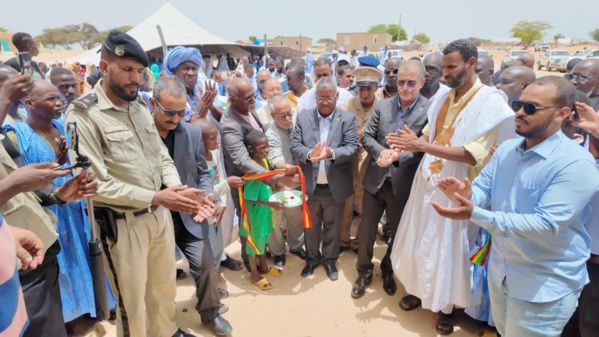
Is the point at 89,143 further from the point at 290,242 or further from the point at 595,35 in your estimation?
the point at 595,35

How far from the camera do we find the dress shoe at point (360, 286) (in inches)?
152

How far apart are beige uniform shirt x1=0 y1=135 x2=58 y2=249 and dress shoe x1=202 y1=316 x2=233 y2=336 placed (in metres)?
1.57

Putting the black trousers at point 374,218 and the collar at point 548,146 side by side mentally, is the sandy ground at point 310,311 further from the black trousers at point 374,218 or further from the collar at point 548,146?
the collar at point 548,146

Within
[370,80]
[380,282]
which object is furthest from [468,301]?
[370,80]

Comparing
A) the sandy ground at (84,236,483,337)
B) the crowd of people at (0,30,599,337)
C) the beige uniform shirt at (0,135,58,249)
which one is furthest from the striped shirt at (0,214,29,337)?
the sandy ground at (84,236,483,337)

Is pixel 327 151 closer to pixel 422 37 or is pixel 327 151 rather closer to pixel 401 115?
pixel 401 115

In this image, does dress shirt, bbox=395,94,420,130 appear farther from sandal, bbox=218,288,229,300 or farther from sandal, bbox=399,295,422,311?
sandal, bbox=218,288,229,300

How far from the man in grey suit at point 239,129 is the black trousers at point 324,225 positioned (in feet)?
1.24

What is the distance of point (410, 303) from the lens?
3.65 metres

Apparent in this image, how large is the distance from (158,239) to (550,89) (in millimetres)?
2747

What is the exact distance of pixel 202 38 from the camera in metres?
17.2

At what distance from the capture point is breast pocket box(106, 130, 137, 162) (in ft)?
7.77

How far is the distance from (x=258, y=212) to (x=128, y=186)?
1824 millimetres

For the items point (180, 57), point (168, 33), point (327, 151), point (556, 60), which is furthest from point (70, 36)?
point (327, 151)
